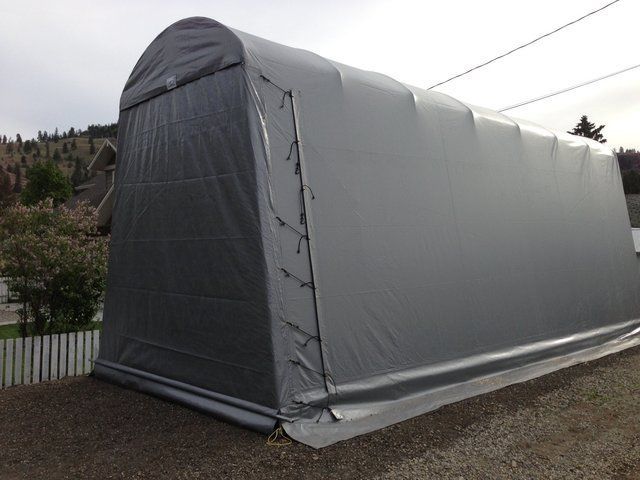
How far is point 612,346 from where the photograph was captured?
782cm

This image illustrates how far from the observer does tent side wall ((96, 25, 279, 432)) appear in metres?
4.38

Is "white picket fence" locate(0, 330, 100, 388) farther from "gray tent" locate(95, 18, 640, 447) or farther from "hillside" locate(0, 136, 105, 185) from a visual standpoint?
"hillside" locate(0, 136, 105, 185)

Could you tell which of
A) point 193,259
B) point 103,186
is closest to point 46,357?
point 193,259

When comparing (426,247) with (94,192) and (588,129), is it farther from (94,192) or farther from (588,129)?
(588,129)

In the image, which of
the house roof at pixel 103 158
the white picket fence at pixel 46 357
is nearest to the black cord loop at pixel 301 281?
the white picket fence at pixel 46 357

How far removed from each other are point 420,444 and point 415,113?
3591 mm

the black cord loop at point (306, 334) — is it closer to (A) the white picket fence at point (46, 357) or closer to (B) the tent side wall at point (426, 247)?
(B) the tent side wall at point (426, 247)

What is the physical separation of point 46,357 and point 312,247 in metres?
3.84

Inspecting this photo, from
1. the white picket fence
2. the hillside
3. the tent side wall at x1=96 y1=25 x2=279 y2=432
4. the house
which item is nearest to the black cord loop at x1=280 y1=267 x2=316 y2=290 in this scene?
the tent side wall at x1=96 y1=25 x2=279 y2=432

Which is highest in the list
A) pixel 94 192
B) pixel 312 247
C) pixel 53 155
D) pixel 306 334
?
pixel 53 155

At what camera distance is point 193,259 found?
502 cm

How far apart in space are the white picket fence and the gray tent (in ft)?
1.40

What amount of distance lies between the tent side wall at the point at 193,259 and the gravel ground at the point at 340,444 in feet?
1.13

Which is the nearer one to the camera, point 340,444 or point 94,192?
point 340,444
